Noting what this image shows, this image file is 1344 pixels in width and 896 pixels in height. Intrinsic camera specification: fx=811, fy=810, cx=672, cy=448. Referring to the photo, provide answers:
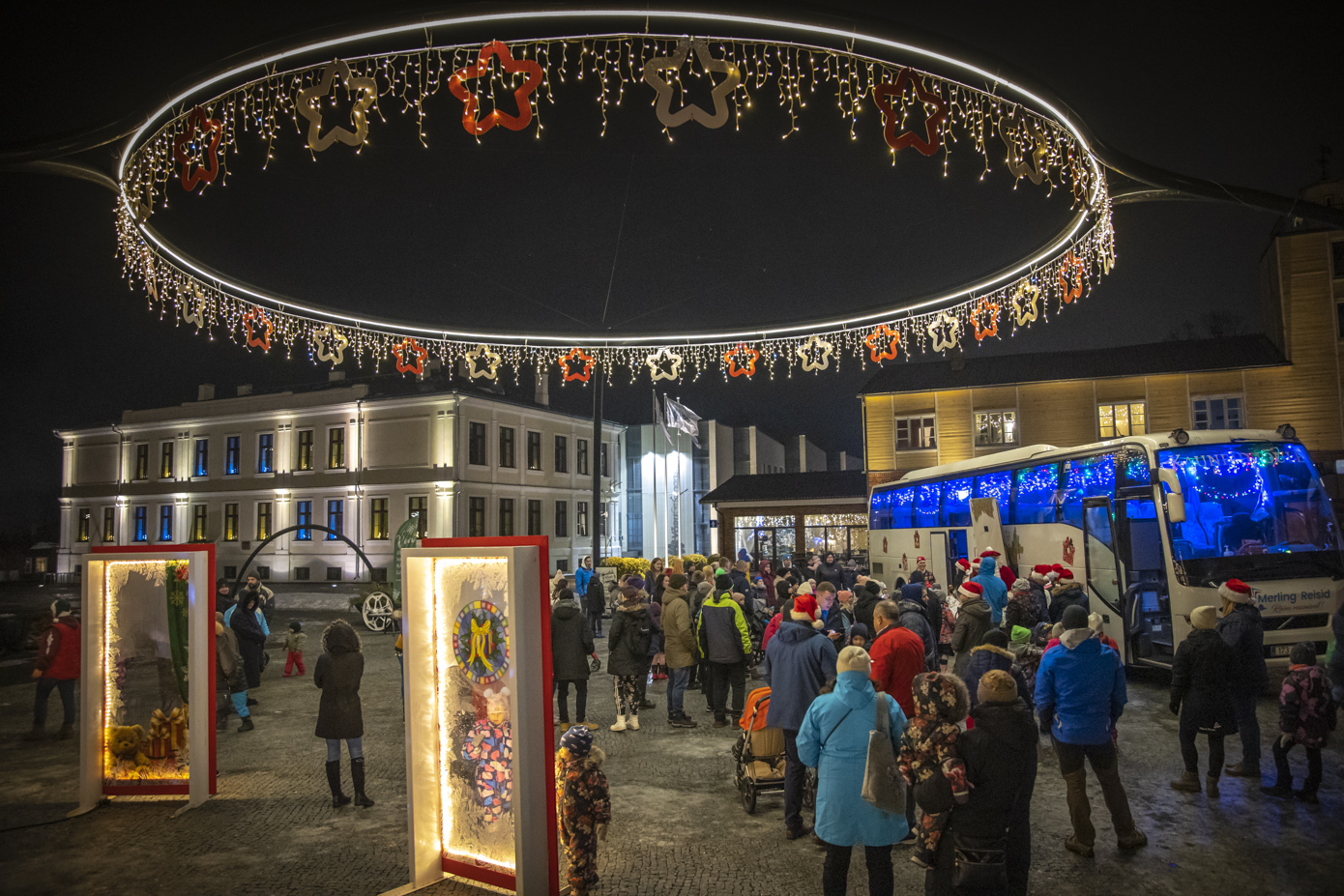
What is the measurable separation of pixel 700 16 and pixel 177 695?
7.10 m

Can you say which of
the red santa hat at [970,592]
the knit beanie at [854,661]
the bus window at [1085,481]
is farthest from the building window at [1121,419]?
the knit beanie at [854,661]

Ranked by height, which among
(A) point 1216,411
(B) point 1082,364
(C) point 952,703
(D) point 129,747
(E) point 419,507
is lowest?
(D) point 129,747

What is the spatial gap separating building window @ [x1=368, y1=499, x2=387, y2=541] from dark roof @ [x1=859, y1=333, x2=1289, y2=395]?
72.8 feet

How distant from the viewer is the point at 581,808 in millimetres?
5062

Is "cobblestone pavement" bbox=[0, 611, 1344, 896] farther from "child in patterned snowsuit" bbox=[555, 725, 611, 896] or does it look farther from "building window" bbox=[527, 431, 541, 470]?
"building window" bbox=[527, 431, 541, 470]

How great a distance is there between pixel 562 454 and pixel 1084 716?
126 ft

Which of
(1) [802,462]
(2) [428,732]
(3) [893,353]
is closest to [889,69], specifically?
(2) [428,732]

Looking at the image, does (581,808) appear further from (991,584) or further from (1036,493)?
(1036,493)

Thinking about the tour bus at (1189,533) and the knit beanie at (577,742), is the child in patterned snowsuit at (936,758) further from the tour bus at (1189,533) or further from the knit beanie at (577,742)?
the tour bus at (1189,533)

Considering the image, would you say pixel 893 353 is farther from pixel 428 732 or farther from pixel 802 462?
pixel 802 462

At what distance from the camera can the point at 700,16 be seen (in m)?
5.17

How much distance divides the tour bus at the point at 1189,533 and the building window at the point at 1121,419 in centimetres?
1883

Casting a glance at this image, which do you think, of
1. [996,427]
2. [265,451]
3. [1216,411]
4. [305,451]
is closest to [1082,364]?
[996,427]

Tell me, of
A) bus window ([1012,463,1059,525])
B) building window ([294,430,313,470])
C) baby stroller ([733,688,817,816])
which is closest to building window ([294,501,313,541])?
building window ([294,430,313,470])
